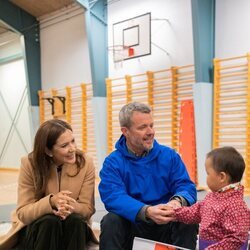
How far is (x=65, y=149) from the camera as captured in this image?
1826 mm

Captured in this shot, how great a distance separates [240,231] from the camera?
55.8 inches

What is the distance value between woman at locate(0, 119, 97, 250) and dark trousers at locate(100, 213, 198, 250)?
0.18m

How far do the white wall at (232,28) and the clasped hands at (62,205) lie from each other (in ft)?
10.3

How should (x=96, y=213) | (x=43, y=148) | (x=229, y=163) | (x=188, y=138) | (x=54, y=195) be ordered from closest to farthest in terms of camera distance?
(x=229, y=163) < (x=54, y=195) < (x=43, y=148) < (x=96, y=213) < (x=188, y=138)

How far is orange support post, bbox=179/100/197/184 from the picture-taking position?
14.6 feet

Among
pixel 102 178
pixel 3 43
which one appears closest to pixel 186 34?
pixel 102 178

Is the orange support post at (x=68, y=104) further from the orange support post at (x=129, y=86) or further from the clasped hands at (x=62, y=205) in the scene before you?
the clasped hands at (x=62, y=205)

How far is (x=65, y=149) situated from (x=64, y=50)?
5.09 metres

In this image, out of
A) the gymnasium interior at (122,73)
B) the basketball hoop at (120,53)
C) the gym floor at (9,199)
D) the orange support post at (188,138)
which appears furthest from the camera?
the basketball hoop at (120,53)

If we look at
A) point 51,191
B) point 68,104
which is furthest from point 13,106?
point 51,191

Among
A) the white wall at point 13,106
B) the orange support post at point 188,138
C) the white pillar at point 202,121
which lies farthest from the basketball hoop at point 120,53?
the white wall at point 13,106

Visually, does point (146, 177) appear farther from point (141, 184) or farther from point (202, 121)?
point (202, 121)

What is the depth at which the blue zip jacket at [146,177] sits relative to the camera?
1.75m

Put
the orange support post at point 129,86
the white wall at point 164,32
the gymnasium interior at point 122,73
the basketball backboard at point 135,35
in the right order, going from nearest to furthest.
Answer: the gymnasium interior at point 122,73, the white wall at point 164,32, the basketball backboard at point 135,35, the orange support post at point 129,86
